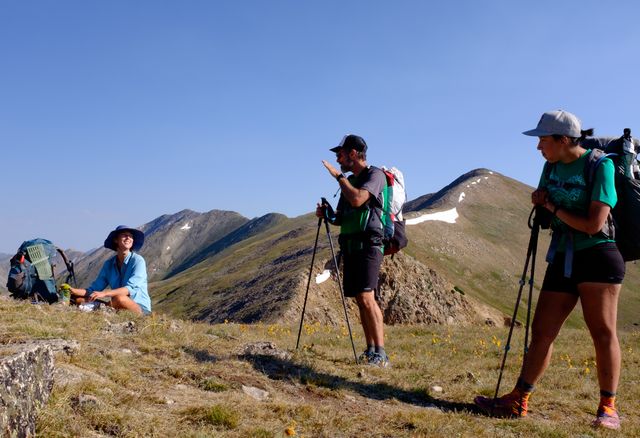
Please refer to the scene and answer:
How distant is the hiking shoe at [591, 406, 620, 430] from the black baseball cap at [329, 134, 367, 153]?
4.59m

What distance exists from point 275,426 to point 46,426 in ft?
6.28

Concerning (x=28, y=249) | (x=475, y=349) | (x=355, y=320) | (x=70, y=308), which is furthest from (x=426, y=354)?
(x=355, y=320)

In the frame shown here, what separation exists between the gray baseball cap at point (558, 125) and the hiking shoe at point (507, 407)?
2972 millimetres

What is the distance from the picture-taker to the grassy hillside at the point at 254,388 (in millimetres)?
4699

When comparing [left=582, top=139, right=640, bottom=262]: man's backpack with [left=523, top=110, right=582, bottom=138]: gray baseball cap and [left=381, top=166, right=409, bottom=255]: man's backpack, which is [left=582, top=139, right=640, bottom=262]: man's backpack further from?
[left=381, top=166, right=409, bottom=255]: man's backpack

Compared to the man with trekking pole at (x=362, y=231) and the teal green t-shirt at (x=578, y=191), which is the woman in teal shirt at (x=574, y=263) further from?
the man with trekking pole at (x=362, y=231)

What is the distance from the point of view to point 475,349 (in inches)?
442

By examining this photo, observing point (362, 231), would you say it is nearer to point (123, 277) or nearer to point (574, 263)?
point (574, 263)

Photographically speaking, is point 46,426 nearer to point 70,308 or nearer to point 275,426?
point 275,426

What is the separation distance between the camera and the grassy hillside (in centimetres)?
470

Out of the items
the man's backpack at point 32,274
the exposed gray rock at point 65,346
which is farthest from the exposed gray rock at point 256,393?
the man's backpack at point 32,274

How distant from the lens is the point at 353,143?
323 inches

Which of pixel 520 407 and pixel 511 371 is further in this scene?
pixel 511 371

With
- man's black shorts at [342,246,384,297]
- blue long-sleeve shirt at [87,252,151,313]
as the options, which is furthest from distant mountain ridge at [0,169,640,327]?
man's black shorts at [342,246,384,297]
